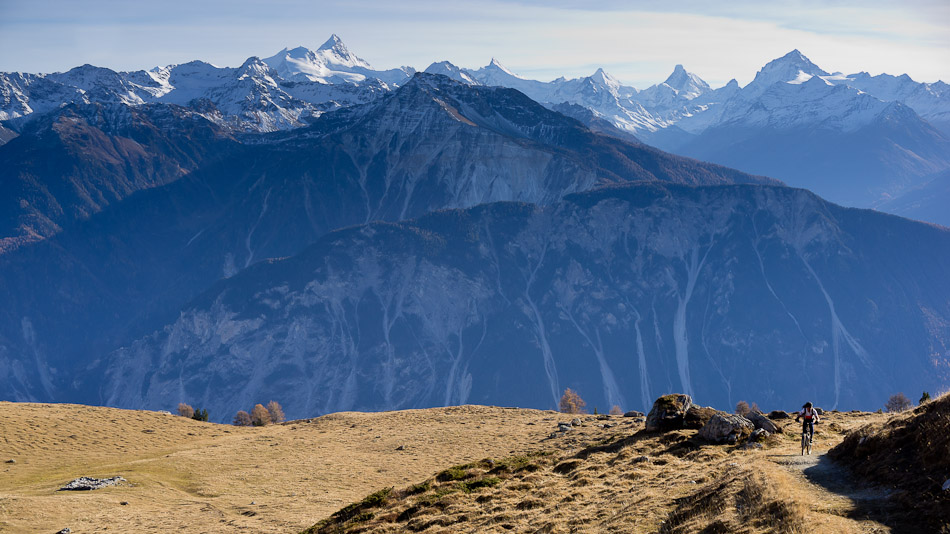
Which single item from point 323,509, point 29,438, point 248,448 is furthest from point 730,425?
point 29,438

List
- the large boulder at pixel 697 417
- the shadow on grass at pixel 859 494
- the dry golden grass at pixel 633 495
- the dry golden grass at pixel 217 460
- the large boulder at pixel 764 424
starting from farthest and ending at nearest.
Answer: the dry golden grass at pixel 217 460 → the large boulder at pixel 697 417 → the large boulder at pixel 764 424 → the dry golden grass at pixel 633 495 → the shadow on grass at pixel 859 494

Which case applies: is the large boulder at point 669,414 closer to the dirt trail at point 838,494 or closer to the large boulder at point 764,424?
the large boulder at point 764,424

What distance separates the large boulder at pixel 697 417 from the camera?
186 ft

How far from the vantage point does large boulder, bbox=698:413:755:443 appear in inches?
1982

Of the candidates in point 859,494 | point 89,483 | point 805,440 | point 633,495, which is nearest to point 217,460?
point 89,483

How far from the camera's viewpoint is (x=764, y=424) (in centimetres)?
5156

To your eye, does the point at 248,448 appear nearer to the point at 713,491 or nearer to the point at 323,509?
the point at 323,509

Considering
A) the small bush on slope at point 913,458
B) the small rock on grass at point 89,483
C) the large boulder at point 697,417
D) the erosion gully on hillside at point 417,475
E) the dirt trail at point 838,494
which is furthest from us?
the small rock on grass at point 89,483

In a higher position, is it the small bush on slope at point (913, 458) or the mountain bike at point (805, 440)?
the mountain bike at point (805, 440)

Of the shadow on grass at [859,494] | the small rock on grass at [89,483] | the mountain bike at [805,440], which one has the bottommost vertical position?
the shadow on grass at [859,494]

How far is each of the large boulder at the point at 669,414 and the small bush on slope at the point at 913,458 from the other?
741 inches

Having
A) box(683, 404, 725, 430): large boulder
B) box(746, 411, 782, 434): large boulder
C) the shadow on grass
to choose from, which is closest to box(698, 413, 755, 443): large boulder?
box(746, 411, 782, 434): large boulder

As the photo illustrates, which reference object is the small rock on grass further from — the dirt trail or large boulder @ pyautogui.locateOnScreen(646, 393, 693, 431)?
the dirt trail

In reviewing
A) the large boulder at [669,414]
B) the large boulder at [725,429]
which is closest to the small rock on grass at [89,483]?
the large boulder at [669,414]
